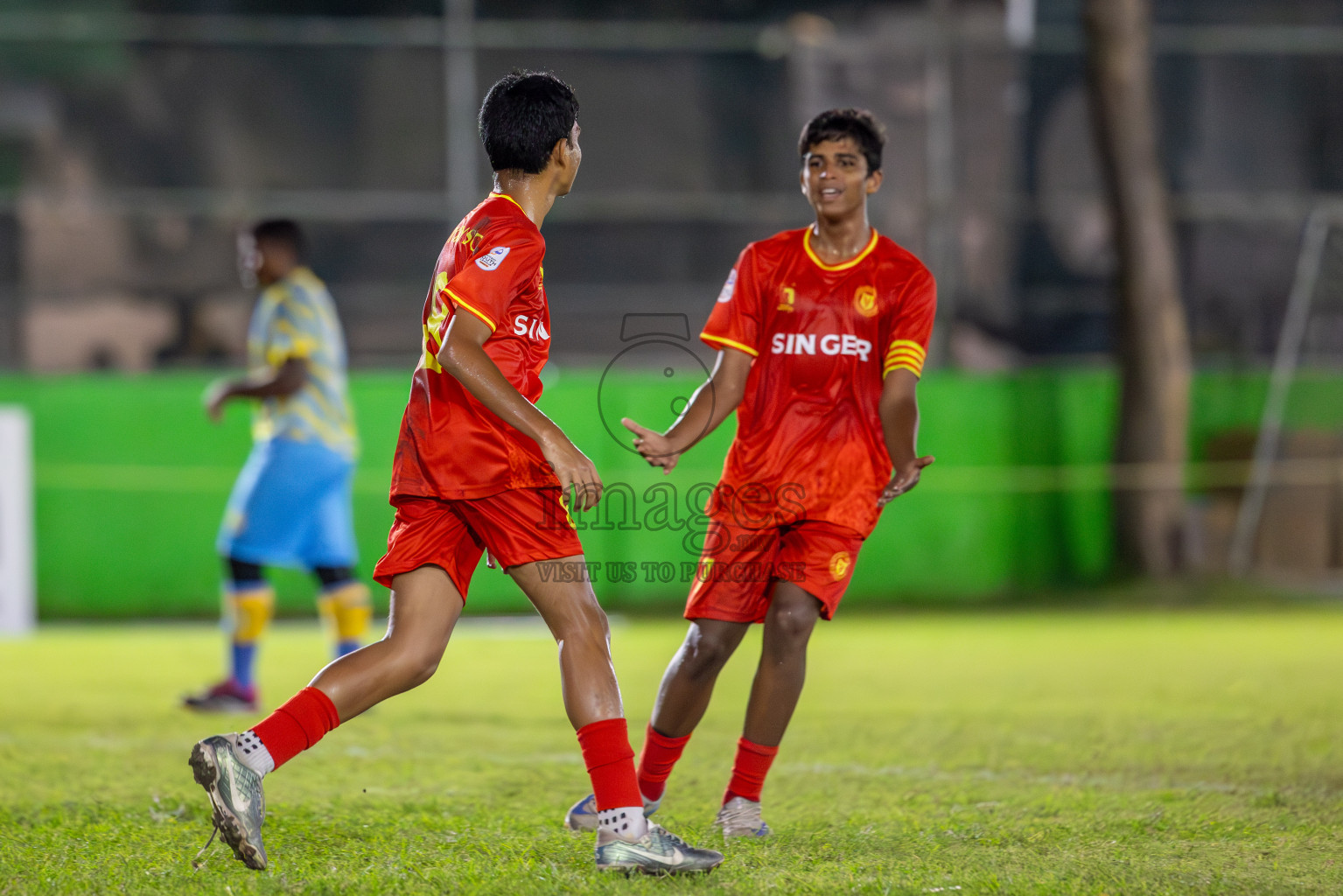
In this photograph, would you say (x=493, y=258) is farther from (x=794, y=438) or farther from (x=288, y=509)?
(x=288, y=509)

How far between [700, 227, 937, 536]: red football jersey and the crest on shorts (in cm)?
9

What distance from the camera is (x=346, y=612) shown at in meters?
7.38

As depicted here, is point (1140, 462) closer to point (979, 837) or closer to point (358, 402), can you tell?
point (358, 402)

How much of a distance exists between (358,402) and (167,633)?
2574 millimetres

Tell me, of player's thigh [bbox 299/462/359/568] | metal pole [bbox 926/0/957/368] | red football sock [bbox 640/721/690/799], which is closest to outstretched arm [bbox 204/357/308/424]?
player's thigh [bbox 299/462/359/568]

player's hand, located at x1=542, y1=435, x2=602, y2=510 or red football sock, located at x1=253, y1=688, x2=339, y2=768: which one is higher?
player's hand, located at x1=542, y1=435, x2=602, y2=510

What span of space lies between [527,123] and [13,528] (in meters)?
7.97

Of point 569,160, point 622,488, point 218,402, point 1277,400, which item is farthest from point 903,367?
point 1277,400

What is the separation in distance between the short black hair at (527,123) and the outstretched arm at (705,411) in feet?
2.92

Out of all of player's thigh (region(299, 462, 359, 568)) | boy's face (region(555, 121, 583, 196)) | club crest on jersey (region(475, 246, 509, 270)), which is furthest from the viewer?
player's thigh (region(299, 462, 359, 568))

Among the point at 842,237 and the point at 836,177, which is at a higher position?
the point at 836,177

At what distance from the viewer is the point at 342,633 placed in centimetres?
742

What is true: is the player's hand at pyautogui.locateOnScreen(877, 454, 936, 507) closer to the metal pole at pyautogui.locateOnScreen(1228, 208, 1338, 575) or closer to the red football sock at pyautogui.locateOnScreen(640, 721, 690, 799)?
the red football sock at pyautogui.locateOnScreen(640, 721, 690, 799)

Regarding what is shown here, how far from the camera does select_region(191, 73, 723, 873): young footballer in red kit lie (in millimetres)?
3783
